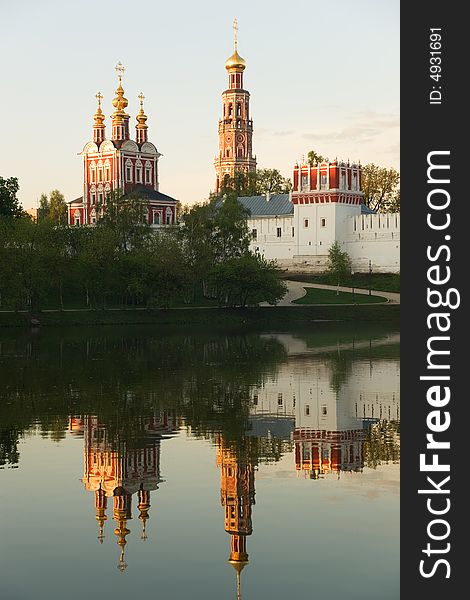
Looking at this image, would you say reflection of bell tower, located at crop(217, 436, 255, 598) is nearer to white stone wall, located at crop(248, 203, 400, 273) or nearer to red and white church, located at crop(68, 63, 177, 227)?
white stone wall, located at crop(248, 203, 400, 273)

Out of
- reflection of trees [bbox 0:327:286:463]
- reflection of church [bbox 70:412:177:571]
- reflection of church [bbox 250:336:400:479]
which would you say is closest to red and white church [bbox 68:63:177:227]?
reflection of trees [bbox 0:327:286:463]

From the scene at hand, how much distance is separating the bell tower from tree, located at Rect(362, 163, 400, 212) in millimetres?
14771

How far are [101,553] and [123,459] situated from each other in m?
4.38

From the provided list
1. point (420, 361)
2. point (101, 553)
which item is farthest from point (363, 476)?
point (420, 361)

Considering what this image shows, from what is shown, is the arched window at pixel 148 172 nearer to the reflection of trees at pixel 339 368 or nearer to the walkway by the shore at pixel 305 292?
the walkway by the shore at pixel 305 292

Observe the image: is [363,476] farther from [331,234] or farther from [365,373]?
[331,234]

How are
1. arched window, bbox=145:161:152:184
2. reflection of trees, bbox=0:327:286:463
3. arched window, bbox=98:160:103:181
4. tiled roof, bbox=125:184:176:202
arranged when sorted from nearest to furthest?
reflection of trees, bbox=0:327:286:463, tiled roof, bbox=125:184:176:202, arched window, bbox=98:160:103:181, arched window, bbox=145:161:152:184

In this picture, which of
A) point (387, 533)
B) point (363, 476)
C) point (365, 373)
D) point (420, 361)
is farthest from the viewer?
point (365, 373)

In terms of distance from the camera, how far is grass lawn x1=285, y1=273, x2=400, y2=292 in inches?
2798

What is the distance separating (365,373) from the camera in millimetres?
27891

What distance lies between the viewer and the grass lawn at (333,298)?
210 ft

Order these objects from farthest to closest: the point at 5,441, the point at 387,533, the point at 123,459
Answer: the point at 5,441, the point at 123,459, the point at 387,533

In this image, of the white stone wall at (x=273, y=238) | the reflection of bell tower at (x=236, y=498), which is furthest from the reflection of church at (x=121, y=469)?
the white stone wall at (x=273, y=238)

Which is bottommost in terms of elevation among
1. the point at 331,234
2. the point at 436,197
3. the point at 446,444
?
the point at 446,444
